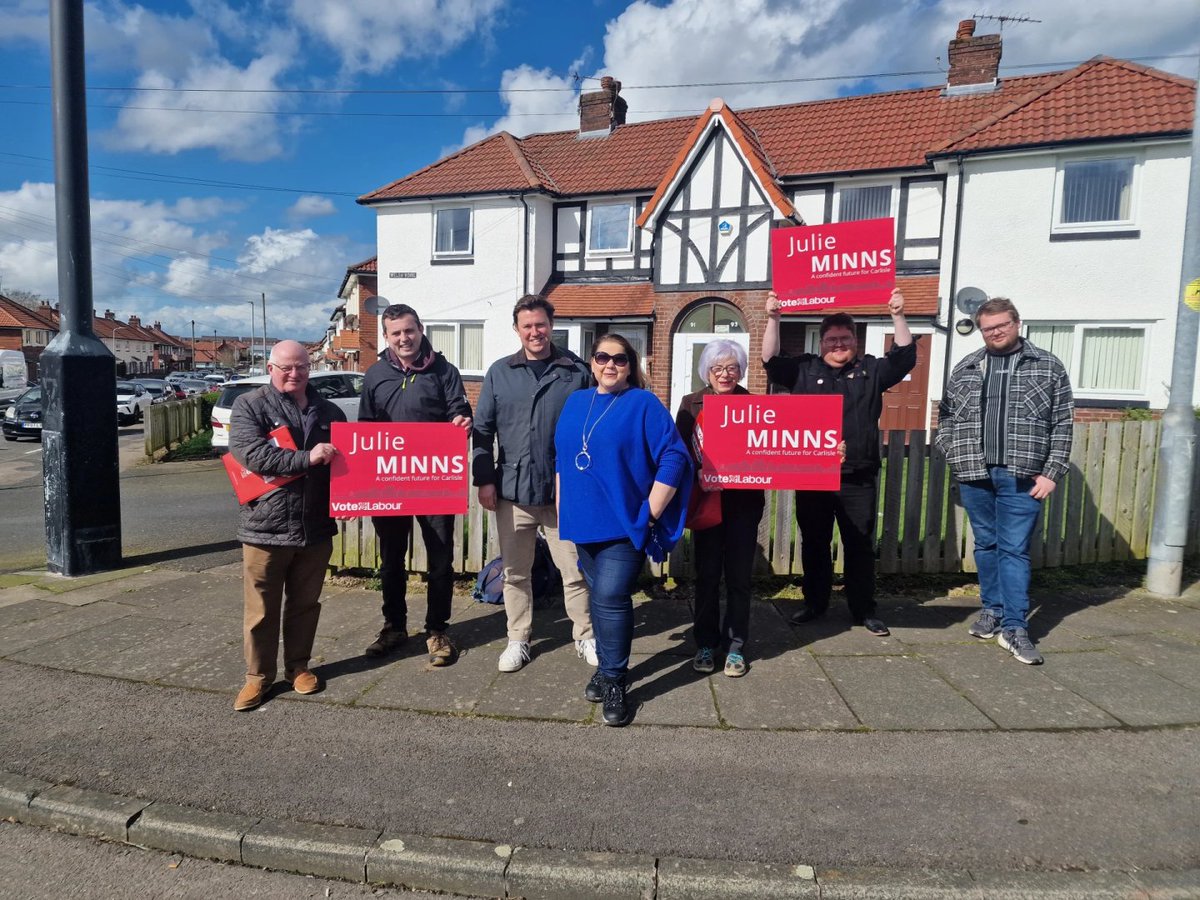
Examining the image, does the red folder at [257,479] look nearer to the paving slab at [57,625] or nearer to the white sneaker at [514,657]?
the white sneaker at [514,657]

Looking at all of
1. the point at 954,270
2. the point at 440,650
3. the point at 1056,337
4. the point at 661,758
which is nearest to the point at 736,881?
Result: the point at 661,758

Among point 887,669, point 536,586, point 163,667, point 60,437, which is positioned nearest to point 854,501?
point 887,669

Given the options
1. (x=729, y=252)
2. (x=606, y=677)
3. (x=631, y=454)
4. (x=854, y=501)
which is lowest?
(x=606, y=677)

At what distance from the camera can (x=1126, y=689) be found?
3953mm

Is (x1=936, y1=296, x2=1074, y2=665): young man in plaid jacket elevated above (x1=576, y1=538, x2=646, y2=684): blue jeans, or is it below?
above

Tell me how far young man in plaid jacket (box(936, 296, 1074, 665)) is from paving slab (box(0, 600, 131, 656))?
18.9 ft

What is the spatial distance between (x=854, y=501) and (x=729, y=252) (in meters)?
13.4

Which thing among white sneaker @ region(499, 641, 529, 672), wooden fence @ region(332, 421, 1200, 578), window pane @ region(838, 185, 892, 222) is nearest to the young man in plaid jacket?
wooden fence @ region(332, 421, 1200, 578)

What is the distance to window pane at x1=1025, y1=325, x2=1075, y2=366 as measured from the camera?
48.6ft

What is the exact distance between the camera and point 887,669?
4.22 m

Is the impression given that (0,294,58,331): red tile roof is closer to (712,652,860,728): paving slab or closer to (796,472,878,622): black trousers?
(796,472,878,622): black trousers

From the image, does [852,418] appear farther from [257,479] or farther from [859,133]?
[859,133]

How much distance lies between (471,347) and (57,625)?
16329mm

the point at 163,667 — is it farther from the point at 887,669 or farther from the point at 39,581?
the point at 887,669
